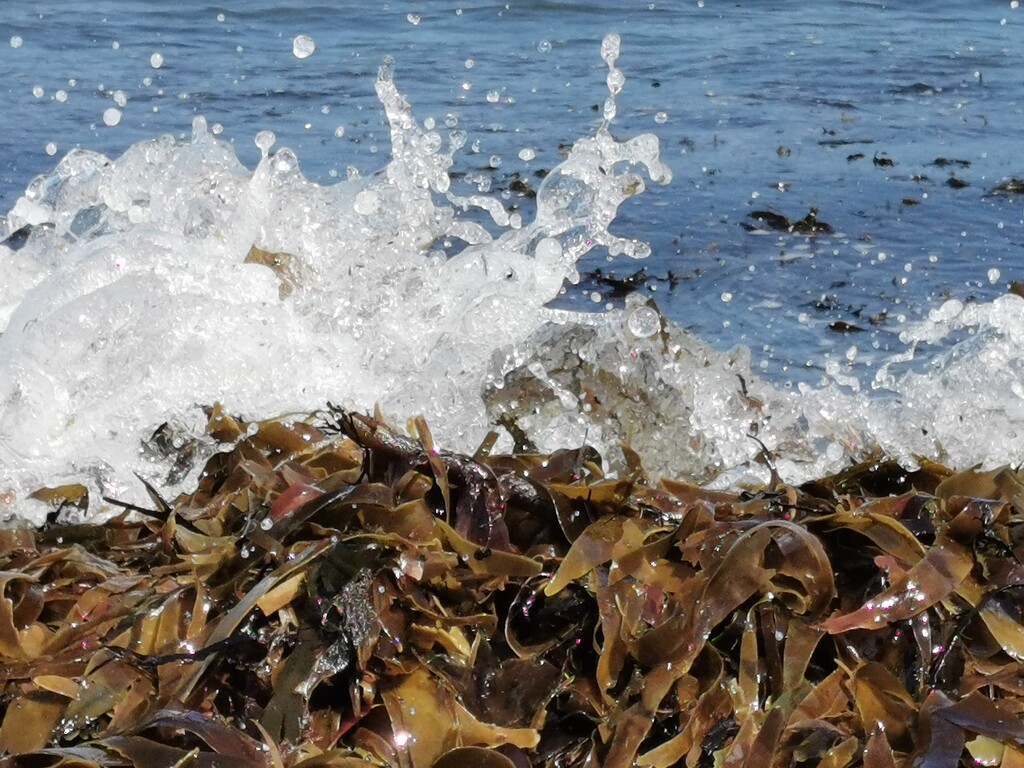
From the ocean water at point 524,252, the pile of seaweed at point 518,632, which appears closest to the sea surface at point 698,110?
the ocean water at point 524,252

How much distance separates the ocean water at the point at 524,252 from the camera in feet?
7.91

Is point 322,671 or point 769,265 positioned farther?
point 769,265

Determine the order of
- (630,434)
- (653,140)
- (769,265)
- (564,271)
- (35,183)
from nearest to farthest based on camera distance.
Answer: (630,434) → (564,271) → (653,140) → (35,183) → (769,265)

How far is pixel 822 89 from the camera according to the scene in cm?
692

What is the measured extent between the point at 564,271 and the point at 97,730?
168 cm

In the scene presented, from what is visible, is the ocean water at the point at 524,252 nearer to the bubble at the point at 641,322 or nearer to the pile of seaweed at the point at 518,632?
the bubble at the point at 641,322

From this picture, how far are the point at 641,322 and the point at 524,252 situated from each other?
54 cm

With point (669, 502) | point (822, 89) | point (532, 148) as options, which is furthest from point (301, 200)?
point (822, 89)

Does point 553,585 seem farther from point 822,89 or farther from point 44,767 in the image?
point 822,89

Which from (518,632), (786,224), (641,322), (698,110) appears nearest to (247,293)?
(641,322)

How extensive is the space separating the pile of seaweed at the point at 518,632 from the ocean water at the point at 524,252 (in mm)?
509

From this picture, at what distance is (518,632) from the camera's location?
162cm

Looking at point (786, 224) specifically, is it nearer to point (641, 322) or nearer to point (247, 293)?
point (641, 322)

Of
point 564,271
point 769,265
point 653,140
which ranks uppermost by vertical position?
point 653,140
